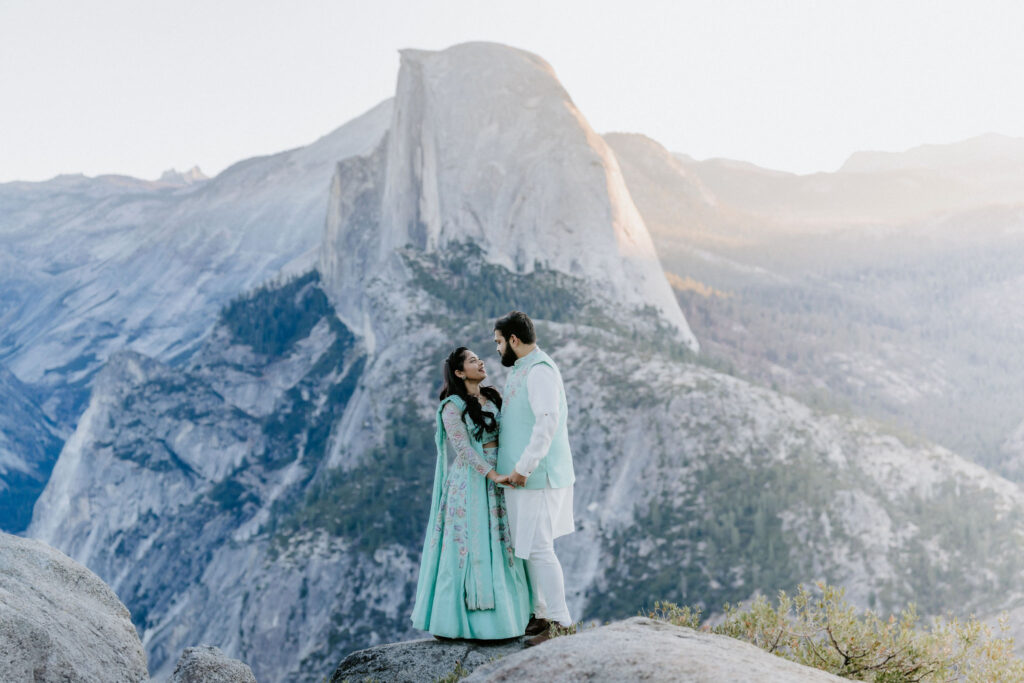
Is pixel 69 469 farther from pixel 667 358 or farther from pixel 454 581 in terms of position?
pixel 454 581

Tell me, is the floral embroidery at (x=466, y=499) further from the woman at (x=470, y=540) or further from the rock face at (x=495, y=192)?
the rock face at (x=495, y=192)

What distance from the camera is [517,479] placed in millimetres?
6262

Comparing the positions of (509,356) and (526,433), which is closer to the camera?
(526,433)

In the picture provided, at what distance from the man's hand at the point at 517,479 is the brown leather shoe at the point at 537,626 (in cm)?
116

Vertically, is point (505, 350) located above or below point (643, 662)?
above

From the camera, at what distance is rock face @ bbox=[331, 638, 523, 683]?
643 centimetres

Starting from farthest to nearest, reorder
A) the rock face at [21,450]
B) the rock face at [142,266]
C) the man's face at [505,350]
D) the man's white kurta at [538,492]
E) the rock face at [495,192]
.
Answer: the rock face at [142,266], the rock face at [21,450], the rock face at [495,192], the man's face at [505,350], the man's white kurta at [538,492]

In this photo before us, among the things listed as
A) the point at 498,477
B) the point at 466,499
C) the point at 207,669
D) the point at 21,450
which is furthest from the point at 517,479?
the point at 21,450

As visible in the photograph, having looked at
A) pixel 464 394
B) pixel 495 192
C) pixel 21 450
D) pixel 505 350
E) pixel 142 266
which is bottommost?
pixel 21 450

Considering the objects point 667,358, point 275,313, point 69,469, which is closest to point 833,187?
point 275,313

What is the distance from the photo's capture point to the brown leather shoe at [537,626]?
670 cm

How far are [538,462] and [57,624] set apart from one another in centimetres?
368

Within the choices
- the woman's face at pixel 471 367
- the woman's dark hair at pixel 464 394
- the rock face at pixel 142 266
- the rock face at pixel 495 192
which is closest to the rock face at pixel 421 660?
Answer: the woman's dark hair at pixel 464 394

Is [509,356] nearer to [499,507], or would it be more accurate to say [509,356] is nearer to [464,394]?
[464,394]
